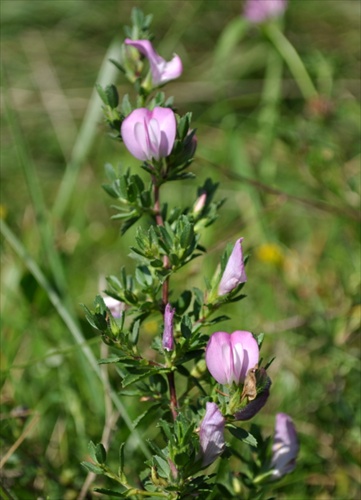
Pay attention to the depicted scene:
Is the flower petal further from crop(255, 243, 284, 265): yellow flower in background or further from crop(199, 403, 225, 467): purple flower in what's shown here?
crop(255, 243, 284, 265): yellow flower in background

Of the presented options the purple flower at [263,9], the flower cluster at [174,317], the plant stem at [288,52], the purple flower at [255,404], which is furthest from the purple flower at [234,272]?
the purple flower at [263,9]

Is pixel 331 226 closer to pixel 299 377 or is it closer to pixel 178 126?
pixel 299 377

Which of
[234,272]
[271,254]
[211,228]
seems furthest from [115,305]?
[211,228]

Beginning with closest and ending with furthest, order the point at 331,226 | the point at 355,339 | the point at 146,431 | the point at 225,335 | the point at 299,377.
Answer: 1. the point at 225,335
2. the point at 146,431
3. the point at 299,377
4. the point at 355,339
5. the point at 331,226

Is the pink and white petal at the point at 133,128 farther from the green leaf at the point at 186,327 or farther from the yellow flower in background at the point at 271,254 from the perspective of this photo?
the yellow flower in background at the point at 271,254

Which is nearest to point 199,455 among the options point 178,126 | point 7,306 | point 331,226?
point 178,126

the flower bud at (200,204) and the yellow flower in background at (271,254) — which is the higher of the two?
the flower bud at (200,204)

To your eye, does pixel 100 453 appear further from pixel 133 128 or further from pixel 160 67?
pixel 160 67
